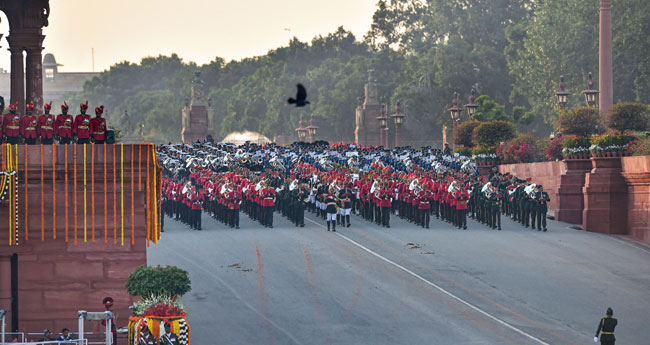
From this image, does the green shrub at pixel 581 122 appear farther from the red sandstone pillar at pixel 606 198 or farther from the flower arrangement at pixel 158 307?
the flower arrangement at pixel 158 307

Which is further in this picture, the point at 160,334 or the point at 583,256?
the point at 583,256

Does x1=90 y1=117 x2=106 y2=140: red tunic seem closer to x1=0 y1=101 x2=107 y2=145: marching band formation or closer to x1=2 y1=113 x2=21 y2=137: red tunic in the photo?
x1=0 y1=101 x2=107 y2=145: marching band formation

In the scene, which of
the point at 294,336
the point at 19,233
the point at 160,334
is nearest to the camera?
the point at 160,334

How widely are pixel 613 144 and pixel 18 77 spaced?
768 inches

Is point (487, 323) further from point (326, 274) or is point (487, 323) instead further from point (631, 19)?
point (631, 19)

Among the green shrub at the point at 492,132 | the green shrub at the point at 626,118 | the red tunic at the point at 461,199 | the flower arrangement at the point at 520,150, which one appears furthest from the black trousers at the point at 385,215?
the green shrub at the point at 492,132

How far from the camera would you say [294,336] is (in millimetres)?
24484

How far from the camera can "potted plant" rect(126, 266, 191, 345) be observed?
2022 cm

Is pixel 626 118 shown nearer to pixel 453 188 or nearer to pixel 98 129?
pixel 453 188

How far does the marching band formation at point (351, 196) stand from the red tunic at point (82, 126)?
13510mm

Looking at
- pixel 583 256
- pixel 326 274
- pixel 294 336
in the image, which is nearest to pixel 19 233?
pixel 294 336

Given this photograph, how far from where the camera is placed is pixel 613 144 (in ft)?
127

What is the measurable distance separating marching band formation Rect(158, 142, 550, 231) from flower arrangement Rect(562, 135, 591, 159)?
6.67 ft

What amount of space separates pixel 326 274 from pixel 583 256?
8540mm
